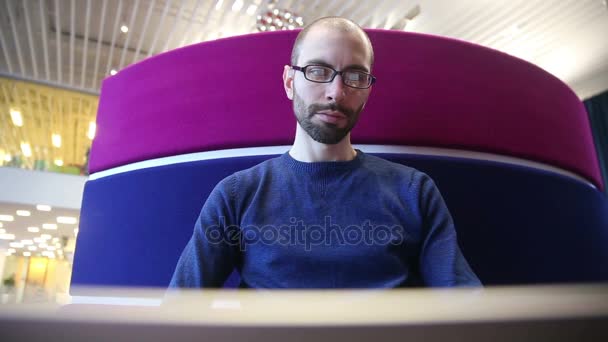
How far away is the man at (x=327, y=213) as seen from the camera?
2.24ft

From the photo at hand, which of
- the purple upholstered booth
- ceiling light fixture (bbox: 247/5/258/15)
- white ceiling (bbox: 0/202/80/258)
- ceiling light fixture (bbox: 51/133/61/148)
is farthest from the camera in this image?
ceiling light fixture (bbox: 51/133/61/148)

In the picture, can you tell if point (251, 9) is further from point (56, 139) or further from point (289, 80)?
point (56, 139)

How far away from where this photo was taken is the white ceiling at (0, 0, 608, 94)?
5.10m

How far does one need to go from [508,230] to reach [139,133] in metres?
1.18

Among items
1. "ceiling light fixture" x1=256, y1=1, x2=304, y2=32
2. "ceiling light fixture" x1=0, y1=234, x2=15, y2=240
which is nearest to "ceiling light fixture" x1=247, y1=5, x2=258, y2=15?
"ceiling light fixture" x1=256, y1=1, x2=304, y2=32

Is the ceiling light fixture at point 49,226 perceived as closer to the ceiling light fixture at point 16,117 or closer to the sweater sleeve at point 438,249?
the ceiling light fixture at point 16,117

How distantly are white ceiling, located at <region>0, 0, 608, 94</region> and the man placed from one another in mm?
4950

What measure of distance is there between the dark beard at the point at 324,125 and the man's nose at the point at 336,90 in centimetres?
1

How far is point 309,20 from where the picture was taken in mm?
5746

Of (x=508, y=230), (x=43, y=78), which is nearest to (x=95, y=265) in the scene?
(x=508, y=230)

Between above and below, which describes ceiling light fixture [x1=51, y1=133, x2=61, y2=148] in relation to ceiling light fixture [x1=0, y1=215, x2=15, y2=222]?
above

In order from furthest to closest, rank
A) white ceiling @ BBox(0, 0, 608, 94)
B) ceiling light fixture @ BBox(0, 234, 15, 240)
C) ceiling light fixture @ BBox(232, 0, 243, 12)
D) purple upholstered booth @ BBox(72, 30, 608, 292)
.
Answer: ceiling light fixture @ BBox(0, 234, 15, 240), ceiling light fixture @ BBox(232, 0, 243, 12), white ceiling @ BBox(0, 0, 608, 94), purple upholstered booth @ BBox(72, 30, 608, 292)

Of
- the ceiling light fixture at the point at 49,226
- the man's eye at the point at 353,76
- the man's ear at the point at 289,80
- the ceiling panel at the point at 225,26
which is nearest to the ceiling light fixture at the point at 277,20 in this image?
the ceiling panel at the point at 225,26

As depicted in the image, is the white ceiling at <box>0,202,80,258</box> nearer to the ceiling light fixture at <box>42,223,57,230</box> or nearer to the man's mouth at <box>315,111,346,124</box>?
the ceiling light fixture at <box>42,223,57,230</box>
